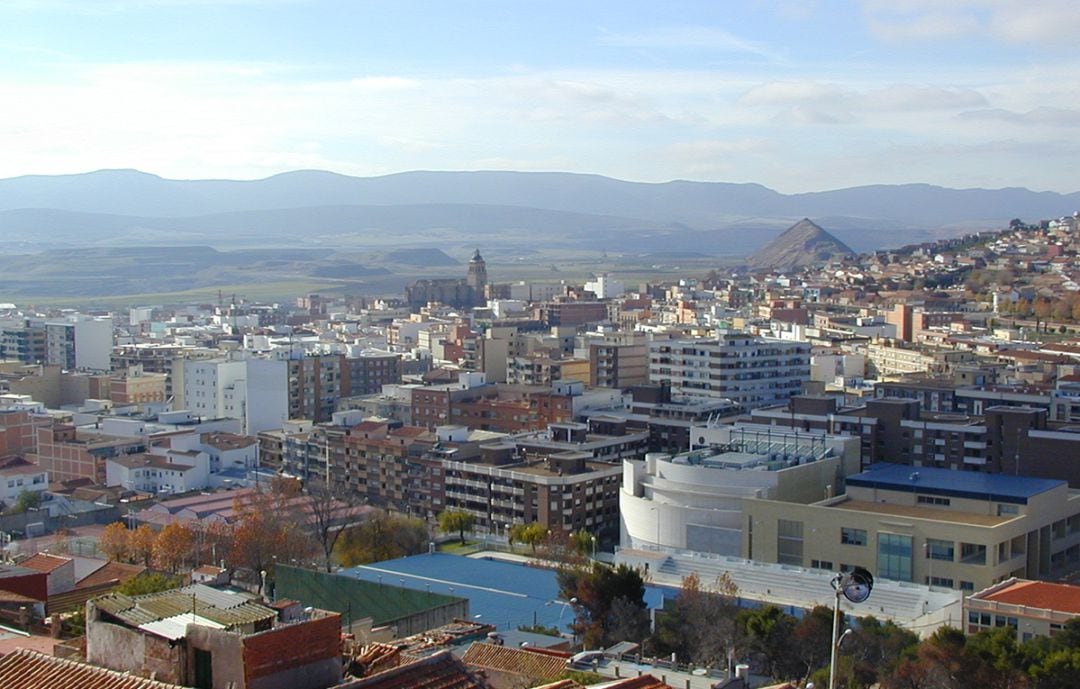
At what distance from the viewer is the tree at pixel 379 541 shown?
2088 cm

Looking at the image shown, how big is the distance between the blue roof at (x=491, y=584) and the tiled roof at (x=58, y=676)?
1052 cm

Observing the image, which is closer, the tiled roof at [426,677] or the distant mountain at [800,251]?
the tiled roof at [426,677]

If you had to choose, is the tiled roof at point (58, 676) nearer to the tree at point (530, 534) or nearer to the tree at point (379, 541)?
the tree at point (379, 541)

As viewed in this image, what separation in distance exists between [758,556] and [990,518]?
302 cm

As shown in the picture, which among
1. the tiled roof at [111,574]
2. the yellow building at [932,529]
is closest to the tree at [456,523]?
the yellow building at [932,529]

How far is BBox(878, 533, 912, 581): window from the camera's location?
18.3m

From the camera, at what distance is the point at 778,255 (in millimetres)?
115250

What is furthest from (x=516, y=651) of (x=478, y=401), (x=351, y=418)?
(x=478, y=401)

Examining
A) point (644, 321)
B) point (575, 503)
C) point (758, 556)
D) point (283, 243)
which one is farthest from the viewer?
point (283, 243)

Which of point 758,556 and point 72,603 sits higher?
point 72,603

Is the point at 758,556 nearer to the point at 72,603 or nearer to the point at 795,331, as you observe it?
the point at 72,603

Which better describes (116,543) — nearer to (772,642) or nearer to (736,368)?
(772,642)

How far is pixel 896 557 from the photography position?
18.4 metres

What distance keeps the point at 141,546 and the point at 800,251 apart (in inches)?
3818
